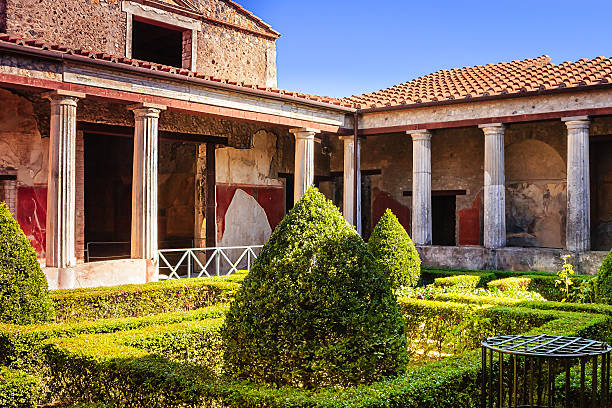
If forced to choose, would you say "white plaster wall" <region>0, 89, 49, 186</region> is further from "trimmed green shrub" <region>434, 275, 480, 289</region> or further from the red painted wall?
"trimmed green shrub" <region>434, 275, 480, 289</region>

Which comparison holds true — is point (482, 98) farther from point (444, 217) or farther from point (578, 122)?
point (444, 217)

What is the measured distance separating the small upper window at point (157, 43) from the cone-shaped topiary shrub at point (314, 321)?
10.5m

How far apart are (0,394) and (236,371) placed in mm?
1962

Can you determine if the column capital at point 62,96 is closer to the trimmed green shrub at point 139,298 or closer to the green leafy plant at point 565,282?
the trimmed green shrub at point 139,298

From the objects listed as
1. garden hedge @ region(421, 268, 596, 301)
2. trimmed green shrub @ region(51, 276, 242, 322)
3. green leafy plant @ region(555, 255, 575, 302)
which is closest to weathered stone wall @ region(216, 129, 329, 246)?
trimmed green shrub @ region(51, 276, 242, 322)

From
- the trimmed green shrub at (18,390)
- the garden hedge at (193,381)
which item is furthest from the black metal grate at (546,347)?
the trimmed green shrub at (18,390)

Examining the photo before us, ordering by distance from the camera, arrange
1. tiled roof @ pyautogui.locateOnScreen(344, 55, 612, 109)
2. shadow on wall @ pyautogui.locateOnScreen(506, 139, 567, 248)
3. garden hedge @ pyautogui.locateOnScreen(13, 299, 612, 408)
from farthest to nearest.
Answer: shadow on wall @ pyautogui.locateOnScreen(506, 139, 567, 248), tiled roof @ pyautogui.locateOnScreen(344, 55, 612, 109), garden hedge @ pyautogui.locateOnScreen(13, 299, 612, 408)

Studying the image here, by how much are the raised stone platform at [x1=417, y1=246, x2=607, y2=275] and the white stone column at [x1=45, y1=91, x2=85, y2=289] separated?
7222 mm

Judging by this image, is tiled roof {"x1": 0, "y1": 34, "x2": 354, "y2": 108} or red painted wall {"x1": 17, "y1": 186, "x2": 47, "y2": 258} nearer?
tiled roof {"x1": 0, "y1": 34, "x2": 354, "y2": 108}

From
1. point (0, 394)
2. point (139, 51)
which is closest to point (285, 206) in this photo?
point (139, 51)

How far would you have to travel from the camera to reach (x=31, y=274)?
5.93 meters

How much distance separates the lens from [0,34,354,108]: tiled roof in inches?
337

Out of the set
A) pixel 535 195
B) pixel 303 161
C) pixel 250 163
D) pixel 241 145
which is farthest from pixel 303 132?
pixel 535 195

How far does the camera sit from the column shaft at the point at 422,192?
43.4ft
